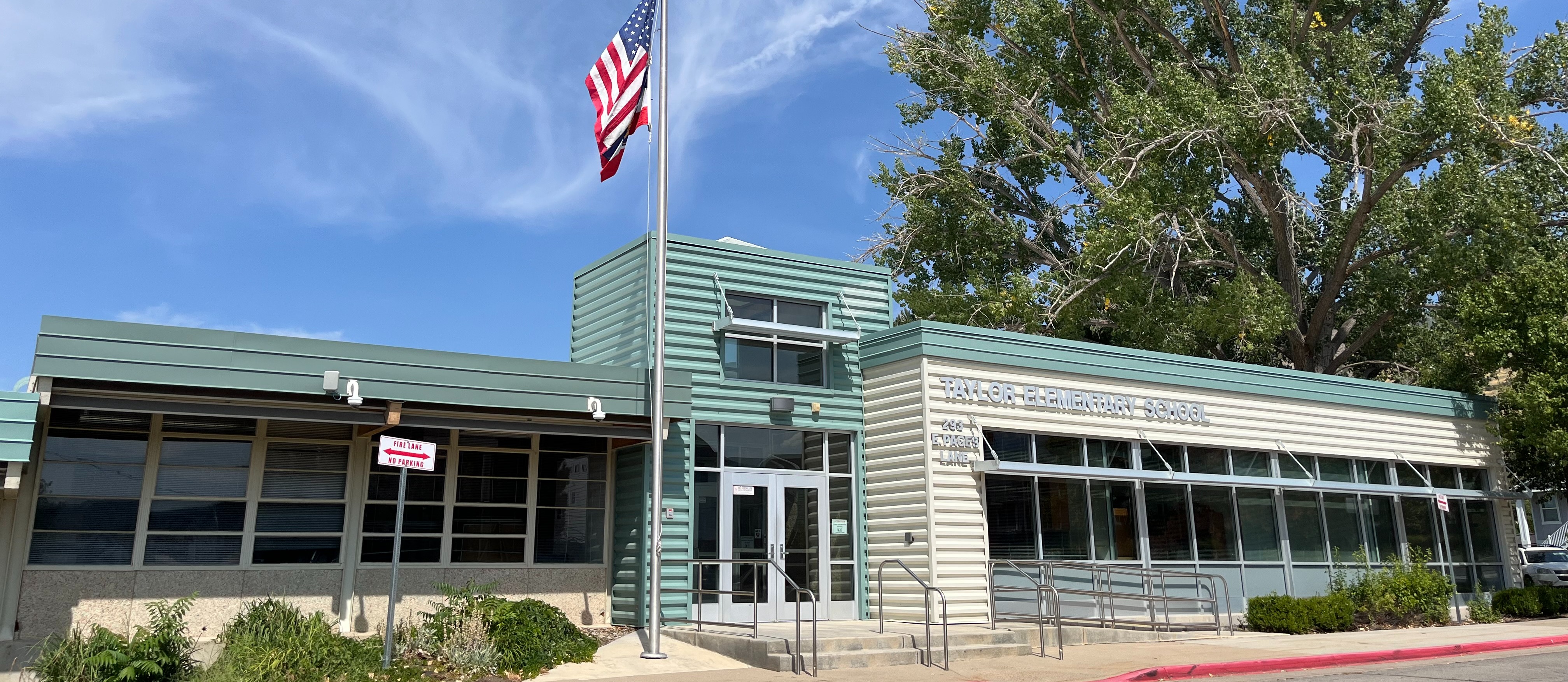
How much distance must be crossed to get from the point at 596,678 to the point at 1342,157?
23512 millimetres

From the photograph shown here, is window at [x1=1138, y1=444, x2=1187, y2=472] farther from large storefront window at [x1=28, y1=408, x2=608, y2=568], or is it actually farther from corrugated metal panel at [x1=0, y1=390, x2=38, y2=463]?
corrugated metal panel at [x1=0, y1=390, x2=38, y2=463]

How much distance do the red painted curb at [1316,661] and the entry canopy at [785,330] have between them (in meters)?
6.84

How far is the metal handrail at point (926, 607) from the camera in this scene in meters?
12.8

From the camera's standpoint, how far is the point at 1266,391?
20469 millimetres

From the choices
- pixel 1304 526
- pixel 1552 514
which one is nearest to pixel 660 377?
pixel 1304 526

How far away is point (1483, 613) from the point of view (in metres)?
21.1

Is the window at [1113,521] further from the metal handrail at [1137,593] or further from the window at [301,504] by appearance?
the window at [301,504]

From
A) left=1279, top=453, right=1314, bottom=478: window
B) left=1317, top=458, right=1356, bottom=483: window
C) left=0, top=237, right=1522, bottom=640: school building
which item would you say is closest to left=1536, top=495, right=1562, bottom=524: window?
left=1317, top=458, right=1356, bottom=483: window

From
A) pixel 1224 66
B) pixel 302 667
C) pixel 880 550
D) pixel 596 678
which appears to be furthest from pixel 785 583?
pixel 1224 66

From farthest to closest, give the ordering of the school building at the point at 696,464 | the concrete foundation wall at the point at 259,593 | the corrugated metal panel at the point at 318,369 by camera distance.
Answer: the school building at the point at 696,464 < the concrete foundation wall at the point at 259,593 < the corrugated metal panel at the point at 318,369

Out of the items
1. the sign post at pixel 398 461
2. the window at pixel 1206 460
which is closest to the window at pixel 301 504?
the sign post at pixel 398 461

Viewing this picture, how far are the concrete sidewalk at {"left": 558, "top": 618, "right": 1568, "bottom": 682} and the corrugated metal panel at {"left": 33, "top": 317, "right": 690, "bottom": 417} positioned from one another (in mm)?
3231

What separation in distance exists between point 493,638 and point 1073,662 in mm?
6748

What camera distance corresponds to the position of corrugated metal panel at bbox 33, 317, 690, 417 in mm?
11461
